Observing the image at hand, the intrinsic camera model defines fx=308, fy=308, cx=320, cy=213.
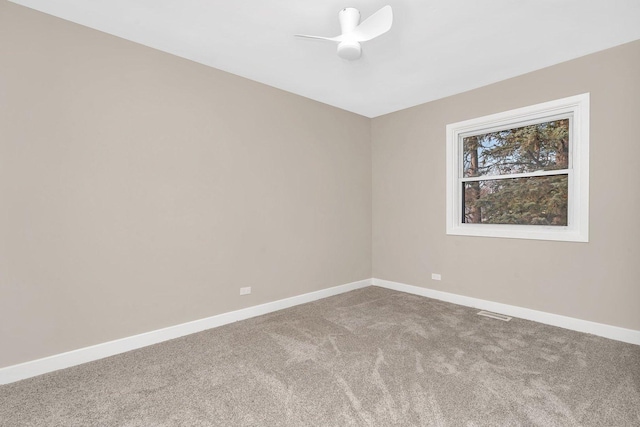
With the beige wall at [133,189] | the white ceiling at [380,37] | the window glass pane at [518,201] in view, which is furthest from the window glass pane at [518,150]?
the beige wall at [133,189]

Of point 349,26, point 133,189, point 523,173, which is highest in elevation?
point 349,26

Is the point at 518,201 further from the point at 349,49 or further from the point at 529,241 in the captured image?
the point at 349,49

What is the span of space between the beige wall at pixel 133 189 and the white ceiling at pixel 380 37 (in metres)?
0.27

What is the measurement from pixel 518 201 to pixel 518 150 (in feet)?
1.89

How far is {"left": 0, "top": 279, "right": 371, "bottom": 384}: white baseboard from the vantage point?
2.16 m

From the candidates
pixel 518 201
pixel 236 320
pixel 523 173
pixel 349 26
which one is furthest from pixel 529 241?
pixel 236 320

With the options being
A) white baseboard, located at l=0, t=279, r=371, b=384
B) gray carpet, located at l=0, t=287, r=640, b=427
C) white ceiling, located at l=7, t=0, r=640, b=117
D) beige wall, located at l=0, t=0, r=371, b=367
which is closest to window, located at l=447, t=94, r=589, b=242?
white ceiling, located at l=7, t=0, r=640, b=117

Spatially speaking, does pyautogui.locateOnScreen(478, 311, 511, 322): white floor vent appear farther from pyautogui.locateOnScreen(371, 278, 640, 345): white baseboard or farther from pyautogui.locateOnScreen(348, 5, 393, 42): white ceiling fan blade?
pyautogui.locateOnScreen(348, 5, 393, 42): white ceiling fan blade

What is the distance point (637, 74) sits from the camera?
2631 mm

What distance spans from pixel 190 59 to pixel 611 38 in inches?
147

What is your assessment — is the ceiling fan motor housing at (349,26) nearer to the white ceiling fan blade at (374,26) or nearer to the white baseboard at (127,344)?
the white ceiling fan blade at (374,26)

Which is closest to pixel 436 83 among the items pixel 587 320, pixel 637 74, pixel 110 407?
pixel 637 74

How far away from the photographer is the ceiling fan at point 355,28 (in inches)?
78.0

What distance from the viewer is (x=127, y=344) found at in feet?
8.47
